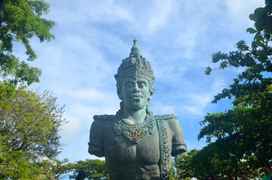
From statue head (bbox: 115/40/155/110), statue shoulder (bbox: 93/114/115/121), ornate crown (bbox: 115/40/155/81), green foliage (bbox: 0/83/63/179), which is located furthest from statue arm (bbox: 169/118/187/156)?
green foliage (bbox: 0/83/63/179)

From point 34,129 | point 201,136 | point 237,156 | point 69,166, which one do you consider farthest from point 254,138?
point 69,166

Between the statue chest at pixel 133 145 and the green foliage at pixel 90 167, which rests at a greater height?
the green foliage at pixel 90 167

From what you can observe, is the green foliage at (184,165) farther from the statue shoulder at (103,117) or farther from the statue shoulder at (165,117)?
the statue shoulder at (103,117)

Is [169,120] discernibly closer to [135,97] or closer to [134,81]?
[135,97]

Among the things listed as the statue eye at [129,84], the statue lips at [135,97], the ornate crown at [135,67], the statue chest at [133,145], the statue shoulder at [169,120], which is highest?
the ornate crown at [135,67]

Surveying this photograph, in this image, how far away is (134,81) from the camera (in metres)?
8.75

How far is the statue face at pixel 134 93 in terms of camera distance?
8.73 m

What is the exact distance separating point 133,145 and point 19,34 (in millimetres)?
9296

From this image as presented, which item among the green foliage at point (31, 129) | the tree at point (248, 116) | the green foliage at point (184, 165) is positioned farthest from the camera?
the green foliage at point (31, 129)

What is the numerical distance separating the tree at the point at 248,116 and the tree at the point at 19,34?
219 inches

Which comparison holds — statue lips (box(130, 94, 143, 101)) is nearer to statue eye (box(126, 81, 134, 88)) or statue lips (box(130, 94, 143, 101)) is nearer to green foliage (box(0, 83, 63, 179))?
statue eye (box(126, 81, 134, 88))

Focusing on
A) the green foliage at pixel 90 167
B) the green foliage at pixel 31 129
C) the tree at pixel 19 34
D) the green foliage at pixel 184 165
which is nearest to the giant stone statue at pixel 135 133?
the green foliage at pixel 184 165

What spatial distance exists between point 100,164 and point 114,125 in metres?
35.6

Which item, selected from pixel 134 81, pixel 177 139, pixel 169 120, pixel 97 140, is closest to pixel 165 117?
pixel 169 120
